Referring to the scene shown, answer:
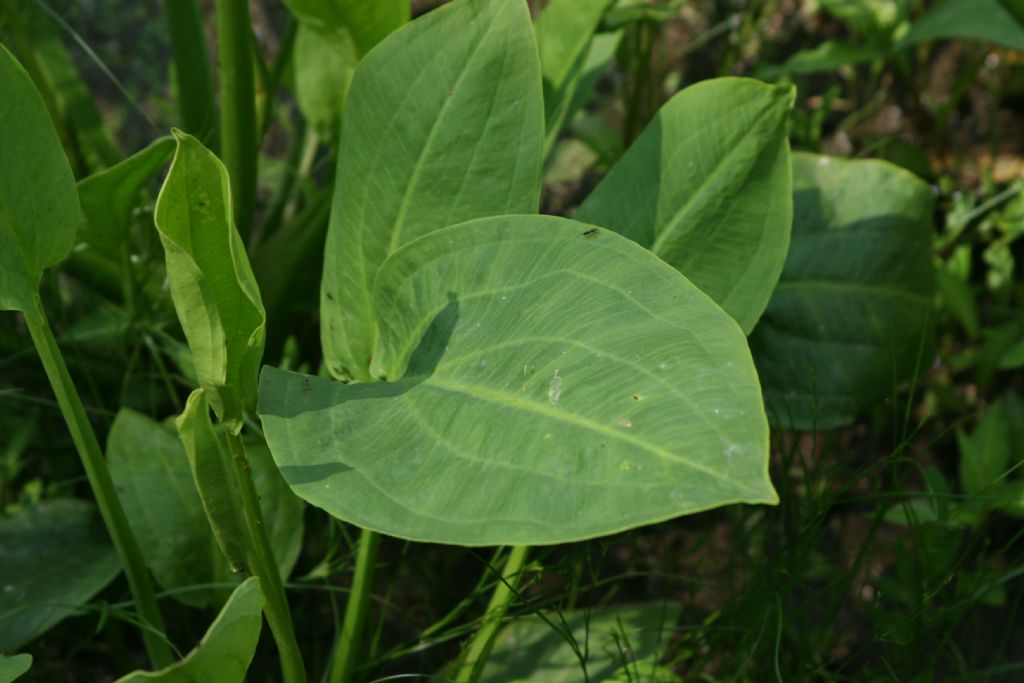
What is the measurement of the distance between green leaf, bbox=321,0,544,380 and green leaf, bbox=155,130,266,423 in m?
0.12

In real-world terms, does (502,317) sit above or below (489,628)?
above

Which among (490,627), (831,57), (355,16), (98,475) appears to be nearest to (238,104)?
(355,16)

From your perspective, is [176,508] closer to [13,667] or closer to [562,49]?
[13,667]

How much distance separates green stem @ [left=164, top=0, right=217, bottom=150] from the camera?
1068mm

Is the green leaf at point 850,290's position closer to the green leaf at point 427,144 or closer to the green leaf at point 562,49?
the green leaf at point 562,49

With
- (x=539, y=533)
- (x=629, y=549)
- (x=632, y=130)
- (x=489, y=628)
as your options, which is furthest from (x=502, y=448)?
(x=632, y=130)

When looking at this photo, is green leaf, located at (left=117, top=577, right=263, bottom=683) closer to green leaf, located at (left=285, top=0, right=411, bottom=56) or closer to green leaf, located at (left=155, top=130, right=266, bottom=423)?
green leaf, located at (left=155, top=130, right=266, bottom=423)

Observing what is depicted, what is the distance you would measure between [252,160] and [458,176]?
33 centimetres

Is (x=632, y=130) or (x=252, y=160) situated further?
(x=632, y=130)

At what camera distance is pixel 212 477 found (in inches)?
23.5

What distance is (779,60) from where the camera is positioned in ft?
5.35

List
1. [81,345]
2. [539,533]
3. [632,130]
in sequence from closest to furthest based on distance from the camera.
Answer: [539,533], [81,345], [632,130]

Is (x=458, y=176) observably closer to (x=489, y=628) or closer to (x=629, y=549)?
(x=489, y=628)

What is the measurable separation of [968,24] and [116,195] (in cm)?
90
